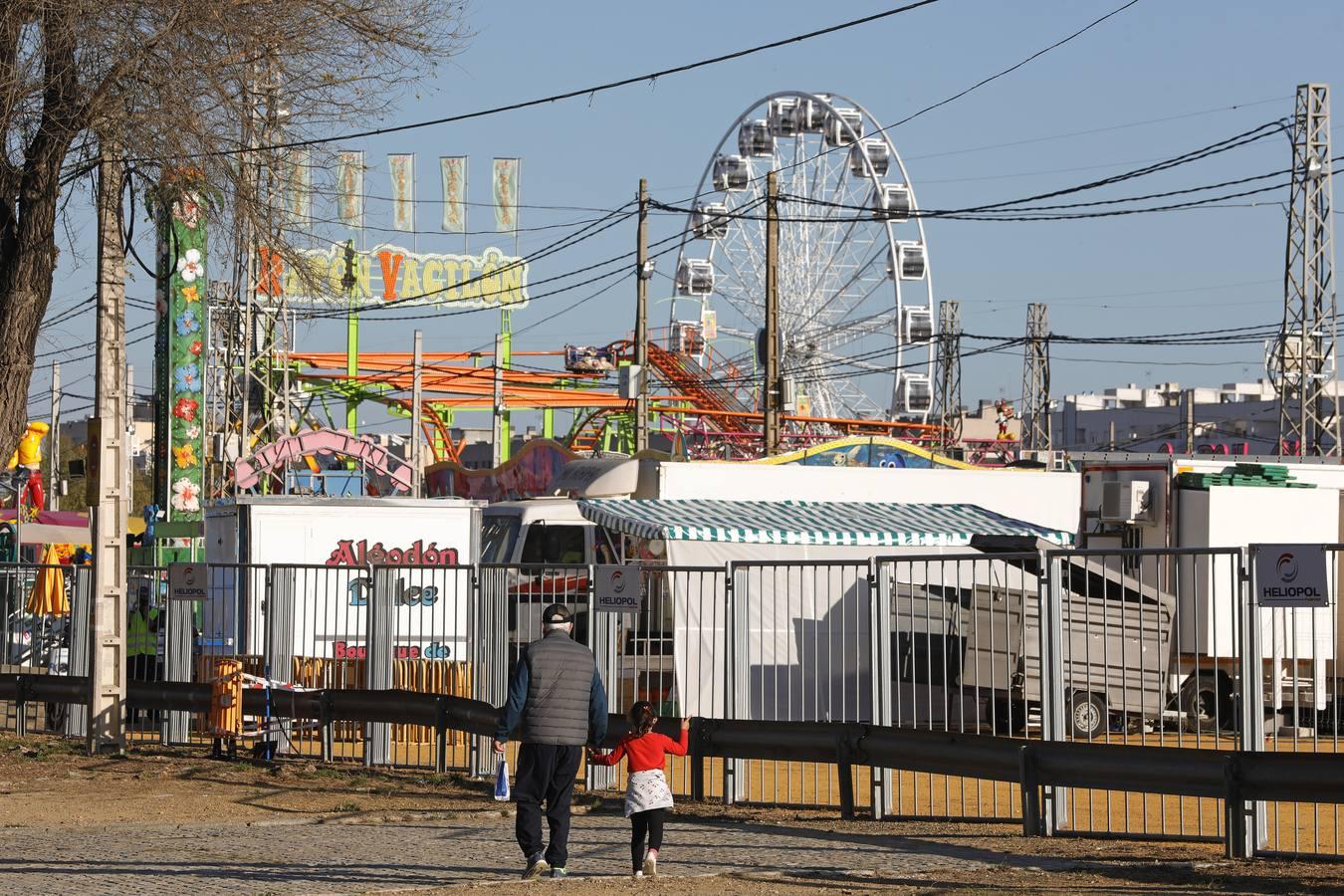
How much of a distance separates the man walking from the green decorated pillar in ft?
73.8

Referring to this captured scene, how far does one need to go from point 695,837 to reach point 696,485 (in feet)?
39.1

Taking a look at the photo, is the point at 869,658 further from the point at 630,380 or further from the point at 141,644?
the point at 630,380

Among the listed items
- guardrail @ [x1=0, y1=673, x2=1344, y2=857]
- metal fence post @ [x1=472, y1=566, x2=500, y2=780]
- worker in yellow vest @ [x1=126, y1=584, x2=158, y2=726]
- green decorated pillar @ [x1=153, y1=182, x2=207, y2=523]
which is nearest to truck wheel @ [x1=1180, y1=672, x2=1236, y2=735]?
guardrail @ [x1=0, y1=673, x2=1344, y2=857]

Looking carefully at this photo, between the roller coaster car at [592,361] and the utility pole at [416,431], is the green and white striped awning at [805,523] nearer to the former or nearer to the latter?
the utility pole at [416,431]

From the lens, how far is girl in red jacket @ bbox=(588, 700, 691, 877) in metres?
9.99

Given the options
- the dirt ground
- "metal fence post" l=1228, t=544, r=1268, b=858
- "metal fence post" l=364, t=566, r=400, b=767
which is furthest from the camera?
"metal fence post" l=364, t=566, r=400, b=767

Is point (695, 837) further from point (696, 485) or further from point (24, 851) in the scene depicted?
point (696, 485)

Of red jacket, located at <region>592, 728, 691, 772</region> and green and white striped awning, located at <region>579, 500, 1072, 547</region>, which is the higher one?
green and white striped awning, located at <region>579, 500, 1072, 547</region>

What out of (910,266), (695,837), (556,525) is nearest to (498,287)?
(910,266)

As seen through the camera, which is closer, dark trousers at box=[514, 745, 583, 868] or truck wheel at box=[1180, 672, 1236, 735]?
dark trousers at box=[514, 745, 583, 868]

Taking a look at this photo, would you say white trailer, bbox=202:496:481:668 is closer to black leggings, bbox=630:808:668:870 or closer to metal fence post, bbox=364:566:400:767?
metal fence post, bbox=364:566:400:767

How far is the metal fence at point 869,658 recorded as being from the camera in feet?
36.4

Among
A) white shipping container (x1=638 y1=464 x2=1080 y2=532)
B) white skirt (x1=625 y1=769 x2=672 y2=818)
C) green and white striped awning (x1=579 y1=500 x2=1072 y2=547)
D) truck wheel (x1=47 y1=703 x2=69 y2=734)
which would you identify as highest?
white shipping container (x1=638 y1=464 x2=1080 y2=532)

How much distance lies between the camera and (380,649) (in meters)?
16.5
